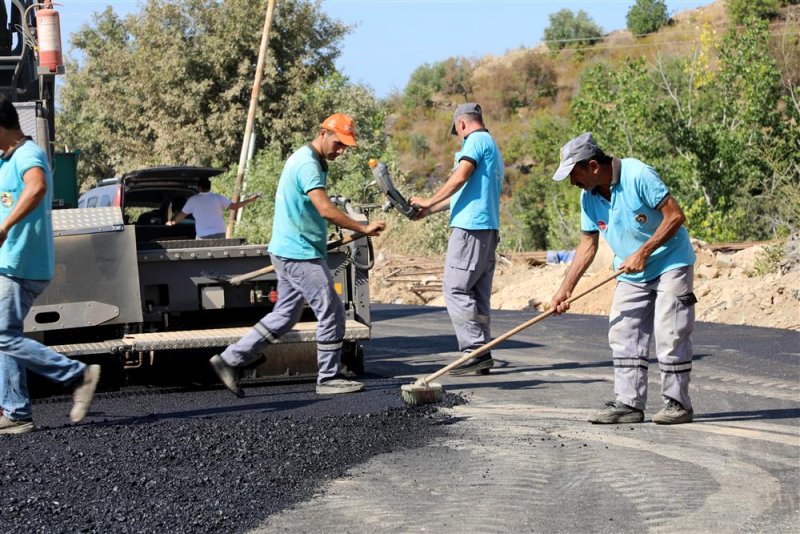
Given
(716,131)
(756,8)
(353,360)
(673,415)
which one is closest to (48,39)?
(353,360)

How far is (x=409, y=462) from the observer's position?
5.69m

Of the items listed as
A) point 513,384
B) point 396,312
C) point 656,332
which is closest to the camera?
point 656,332

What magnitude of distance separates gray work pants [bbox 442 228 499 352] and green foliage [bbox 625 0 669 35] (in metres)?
60.1

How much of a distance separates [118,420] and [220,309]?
1976 mm

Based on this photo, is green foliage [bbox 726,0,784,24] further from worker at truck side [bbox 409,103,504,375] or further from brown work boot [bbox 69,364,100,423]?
brown work boot [bbox 69,364,100,423]

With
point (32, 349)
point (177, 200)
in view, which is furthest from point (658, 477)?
point (177, 200)

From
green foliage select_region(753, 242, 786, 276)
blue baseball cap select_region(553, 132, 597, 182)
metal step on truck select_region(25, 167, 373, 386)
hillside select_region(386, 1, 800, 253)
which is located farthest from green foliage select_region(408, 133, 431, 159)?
blue baseball cap select_region(553, 132, 597, 182)

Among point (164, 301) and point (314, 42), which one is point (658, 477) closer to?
point (164, 301)

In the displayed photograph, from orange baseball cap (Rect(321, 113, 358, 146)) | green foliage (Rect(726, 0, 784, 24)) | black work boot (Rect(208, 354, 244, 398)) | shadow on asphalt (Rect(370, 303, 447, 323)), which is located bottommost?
shadow on asphalt (Rect(370, 303, 447, 323))

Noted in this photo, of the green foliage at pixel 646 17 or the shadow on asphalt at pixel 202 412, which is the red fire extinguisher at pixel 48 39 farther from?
the green foliage at pixel 646 17

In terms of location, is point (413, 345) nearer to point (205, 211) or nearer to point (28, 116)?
point (205, 211)

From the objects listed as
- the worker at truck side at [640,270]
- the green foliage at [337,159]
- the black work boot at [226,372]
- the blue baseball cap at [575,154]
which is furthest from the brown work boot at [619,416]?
the green foliage at [337,159]

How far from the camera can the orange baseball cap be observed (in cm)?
784

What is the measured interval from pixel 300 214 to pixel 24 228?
193 centimetres
